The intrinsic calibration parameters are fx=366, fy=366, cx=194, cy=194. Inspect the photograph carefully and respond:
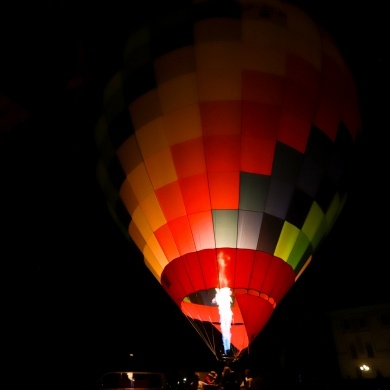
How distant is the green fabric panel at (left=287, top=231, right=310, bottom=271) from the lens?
16.4 ft

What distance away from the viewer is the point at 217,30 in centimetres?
552

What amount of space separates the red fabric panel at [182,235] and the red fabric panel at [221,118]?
1.27 meters

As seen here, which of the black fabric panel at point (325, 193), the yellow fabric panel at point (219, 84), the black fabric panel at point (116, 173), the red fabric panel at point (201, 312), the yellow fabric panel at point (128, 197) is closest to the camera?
the red fabric panel at point (201, 312)

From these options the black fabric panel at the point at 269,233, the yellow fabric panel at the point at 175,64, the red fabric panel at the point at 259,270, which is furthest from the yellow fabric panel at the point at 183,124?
the red fabric panel at the point at 259,270

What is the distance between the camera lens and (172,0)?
6.11 metres

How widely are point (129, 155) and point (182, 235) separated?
1.62 meters

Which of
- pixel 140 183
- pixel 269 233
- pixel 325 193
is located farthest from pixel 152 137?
pixel 325 193

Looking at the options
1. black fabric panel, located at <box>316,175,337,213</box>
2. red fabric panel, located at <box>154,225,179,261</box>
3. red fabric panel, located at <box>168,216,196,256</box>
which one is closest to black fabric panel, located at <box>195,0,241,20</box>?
black fabric panel, located at <box>316,175,337,213</box>

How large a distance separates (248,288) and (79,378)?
1448 cm

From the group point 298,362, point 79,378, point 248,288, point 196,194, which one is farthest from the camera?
point 298,362

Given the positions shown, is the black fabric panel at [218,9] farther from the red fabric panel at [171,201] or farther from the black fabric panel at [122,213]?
the black fabric panel at [122,213]

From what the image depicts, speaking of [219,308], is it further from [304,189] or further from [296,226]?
[304,189]

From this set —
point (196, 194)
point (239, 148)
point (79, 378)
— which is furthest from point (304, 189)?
point (79, 378)

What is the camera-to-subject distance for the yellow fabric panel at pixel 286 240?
488 centimetres
